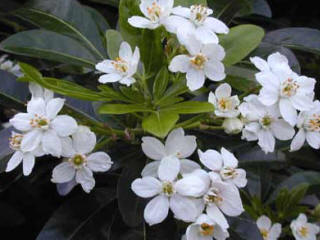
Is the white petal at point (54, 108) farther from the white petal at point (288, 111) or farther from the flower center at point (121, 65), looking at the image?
the white petal at point (288, 111)

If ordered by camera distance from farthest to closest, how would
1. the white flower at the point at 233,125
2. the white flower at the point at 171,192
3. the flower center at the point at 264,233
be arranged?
the flower center at the point at 264,233, the white flower at the point at 233,125, the white flower at the point at 171,192

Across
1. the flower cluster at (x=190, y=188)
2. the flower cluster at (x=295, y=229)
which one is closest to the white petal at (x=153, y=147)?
the flower cluster at (x=190, y=188)

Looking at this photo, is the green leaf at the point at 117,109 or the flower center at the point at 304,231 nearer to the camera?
the green leaf at the point at 117,109

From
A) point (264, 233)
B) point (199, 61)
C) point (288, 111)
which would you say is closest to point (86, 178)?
point (199, 61)

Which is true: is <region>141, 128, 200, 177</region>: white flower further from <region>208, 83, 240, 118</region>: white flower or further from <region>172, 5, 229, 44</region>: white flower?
<region>172, 5, 229, 44</region>: white flower

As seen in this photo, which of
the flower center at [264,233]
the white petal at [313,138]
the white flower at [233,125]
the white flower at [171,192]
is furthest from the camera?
the flower center at [264,233]

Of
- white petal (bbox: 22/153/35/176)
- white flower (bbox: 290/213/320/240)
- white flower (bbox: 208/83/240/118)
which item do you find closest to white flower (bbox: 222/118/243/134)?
white flower (bbox: 208/83/240/118)

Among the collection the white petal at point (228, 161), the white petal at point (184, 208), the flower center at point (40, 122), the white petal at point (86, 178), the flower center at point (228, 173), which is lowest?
the white petal at point (86, 178)

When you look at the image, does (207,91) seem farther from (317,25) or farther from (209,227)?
(317,25)
